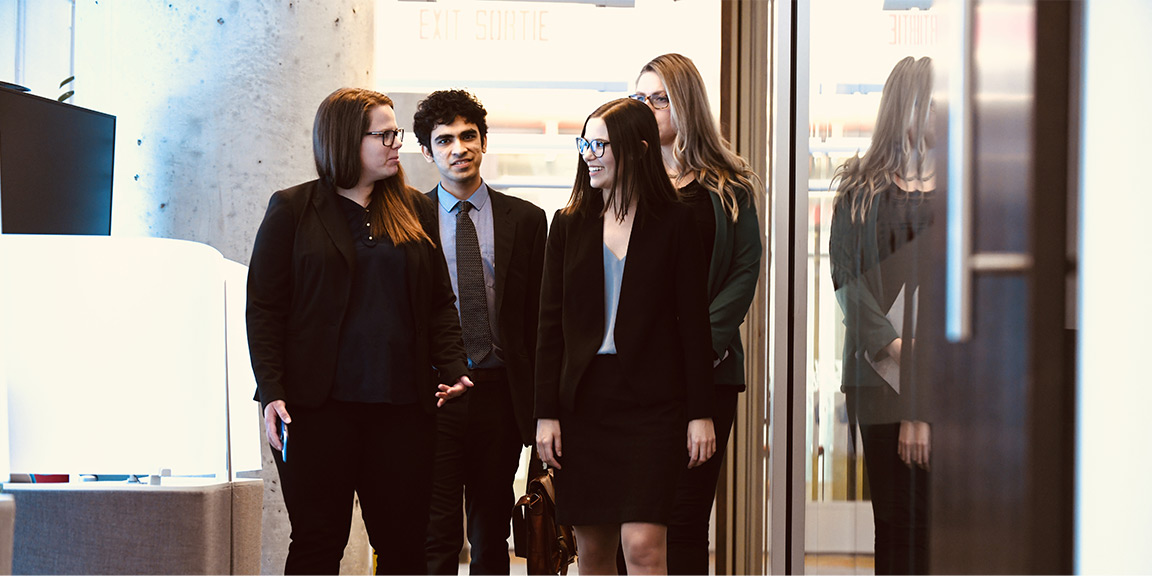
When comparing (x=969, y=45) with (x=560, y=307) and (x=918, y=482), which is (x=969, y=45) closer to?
(x=918, y=482)

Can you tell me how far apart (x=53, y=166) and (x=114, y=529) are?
5.02 feet

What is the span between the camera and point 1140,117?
1503 mm

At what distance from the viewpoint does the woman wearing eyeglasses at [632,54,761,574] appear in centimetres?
315

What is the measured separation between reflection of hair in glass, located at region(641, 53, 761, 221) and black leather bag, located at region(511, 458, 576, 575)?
43.8 inches

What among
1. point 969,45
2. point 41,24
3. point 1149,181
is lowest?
point 1149,181

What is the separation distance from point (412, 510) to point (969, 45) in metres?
1.86

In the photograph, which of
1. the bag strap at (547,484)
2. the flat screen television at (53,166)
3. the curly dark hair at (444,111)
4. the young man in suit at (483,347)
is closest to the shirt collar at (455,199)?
the young man in suit at (483,347)

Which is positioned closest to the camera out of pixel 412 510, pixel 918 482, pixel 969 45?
pixel 969 45

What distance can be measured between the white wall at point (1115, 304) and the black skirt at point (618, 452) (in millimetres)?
1337

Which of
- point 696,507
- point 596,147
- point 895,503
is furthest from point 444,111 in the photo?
point 895,503

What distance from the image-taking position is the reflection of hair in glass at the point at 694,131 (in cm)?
334

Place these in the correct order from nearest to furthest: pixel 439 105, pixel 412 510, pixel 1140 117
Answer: pixel 1140 117 < pixel 412 510 < pixel 439 105

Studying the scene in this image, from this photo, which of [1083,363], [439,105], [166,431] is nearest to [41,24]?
[439,105]

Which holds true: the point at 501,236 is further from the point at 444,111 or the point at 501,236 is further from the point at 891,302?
the point at 891,302
